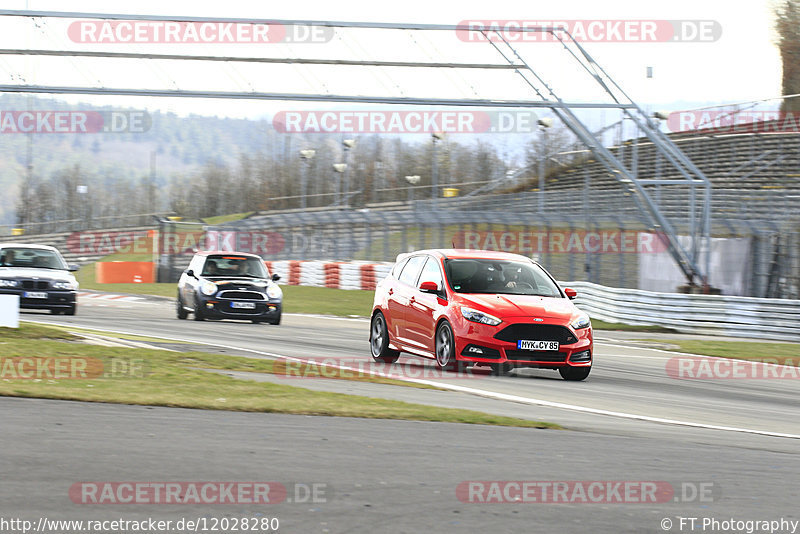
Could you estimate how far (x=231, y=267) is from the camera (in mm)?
21797

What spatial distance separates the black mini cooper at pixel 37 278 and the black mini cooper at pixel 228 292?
2.34m

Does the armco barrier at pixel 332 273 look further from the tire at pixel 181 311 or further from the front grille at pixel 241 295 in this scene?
the front grille at pixel 241 295

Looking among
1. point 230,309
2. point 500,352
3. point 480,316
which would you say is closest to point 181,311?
point 230,309

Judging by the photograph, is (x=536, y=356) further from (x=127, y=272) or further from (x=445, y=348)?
(x=127, y=272)

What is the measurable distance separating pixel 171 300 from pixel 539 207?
→ 55.2ft

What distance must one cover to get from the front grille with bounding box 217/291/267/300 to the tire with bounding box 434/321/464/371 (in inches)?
358

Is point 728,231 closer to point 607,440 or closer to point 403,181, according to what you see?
point 607,440

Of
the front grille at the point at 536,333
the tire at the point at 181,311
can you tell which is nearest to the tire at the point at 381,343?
the front grille at the point at 536,333

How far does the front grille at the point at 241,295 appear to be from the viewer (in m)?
21.0

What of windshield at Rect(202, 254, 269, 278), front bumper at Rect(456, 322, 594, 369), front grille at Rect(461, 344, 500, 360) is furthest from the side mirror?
windshield at Rect(202, 254, 269, 278)

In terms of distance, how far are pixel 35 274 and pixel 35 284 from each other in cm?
26

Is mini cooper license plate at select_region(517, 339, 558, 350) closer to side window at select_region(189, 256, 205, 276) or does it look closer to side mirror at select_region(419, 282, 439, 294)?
side mirror at select_region(419, 282, 439, 294)

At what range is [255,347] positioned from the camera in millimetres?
15086

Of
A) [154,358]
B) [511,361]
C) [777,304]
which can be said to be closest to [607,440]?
[511,361]
